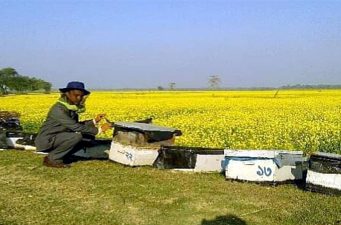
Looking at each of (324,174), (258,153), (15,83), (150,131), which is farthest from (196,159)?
(15,83)

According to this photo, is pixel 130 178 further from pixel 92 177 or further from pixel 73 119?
pixel 73 119

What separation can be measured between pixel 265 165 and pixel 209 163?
1.14 meters

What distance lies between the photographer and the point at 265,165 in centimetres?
638

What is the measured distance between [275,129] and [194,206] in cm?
826

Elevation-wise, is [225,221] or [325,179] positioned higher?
[325,179]

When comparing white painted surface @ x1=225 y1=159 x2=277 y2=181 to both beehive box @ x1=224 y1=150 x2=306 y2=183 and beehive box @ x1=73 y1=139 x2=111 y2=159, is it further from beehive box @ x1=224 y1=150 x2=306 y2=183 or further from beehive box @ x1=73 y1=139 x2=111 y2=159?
beehive box @ x1=73 y1=139 x2=111 y2=159

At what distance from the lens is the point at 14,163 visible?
26.8ft

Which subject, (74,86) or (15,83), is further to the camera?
(15,83)

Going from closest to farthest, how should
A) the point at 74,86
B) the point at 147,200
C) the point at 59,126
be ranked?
the point at 147,200 → the point at 74,86 → the point at 59,126

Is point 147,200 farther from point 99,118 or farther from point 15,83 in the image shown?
point 15,83

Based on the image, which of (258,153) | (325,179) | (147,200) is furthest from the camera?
(258,153)

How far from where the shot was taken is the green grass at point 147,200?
4.85 meters

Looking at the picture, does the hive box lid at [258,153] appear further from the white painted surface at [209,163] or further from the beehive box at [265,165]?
the white painted surface at [209,163]

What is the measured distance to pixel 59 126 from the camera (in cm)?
771
